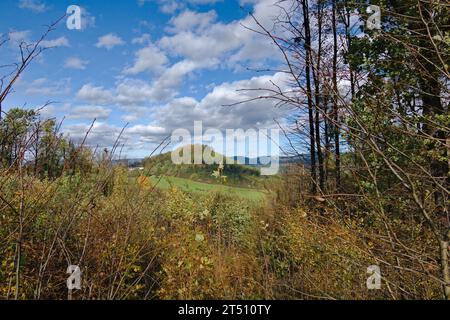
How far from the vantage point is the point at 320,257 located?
18.6 feet

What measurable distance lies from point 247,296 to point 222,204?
264 inches

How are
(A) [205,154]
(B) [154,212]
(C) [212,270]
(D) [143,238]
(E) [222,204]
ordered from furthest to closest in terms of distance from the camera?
1. (A) [205,154]
2. (E) [222,204]
3. (B) [154,212]
4. (D) [143,238]
5. (C) [212,270]

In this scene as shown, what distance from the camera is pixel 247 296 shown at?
4.48m

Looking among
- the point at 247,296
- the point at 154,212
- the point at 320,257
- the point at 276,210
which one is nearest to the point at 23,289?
the point at 247,296

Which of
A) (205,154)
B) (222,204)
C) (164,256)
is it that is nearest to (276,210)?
(222,204)

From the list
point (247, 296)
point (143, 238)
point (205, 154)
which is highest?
point (205, 154)

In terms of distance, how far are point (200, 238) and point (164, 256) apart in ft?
2.43

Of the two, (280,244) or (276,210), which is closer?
(280,244)
